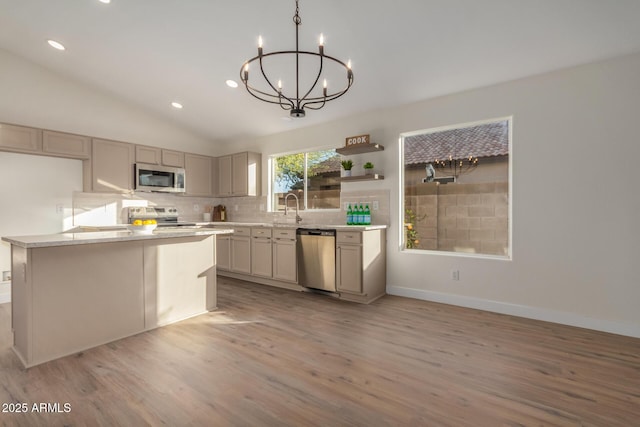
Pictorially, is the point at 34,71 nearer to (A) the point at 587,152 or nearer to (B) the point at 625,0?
(B) the point at 625,0

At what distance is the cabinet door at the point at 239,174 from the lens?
551 centimetres

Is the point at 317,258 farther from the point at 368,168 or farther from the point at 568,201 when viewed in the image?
the point at 568,201

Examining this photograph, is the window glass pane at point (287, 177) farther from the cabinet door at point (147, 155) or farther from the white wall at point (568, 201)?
the white wall at point (568, 201)

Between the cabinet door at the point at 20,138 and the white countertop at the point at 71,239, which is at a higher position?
the cabinet door at the point at 20,138

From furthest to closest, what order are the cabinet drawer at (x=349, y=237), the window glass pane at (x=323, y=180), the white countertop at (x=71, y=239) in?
the window glass pane at (x=323, y=180) → the cabinet drawer at (x=349, y=237) → the white countertop at (x=71, y=239)

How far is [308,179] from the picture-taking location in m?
5.14

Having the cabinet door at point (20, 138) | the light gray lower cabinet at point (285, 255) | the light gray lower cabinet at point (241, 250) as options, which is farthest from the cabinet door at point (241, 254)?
the cabinet door at point (20, 138)

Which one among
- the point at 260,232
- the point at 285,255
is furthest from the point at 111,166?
the point at 285,255

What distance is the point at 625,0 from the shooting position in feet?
7.37

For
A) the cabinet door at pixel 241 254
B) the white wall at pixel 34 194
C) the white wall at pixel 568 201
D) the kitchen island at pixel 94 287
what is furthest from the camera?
the cabinet door at pixel 241 254

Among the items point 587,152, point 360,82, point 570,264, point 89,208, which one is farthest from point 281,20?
point 89,208

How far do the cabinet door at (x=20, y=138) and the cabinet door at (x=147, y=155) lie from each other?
118 centimetres

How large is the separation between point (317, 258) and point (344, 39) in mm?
2534

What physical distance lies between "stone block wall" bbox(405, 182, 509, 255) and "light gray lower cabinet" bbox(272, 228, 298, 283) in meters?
1.63
